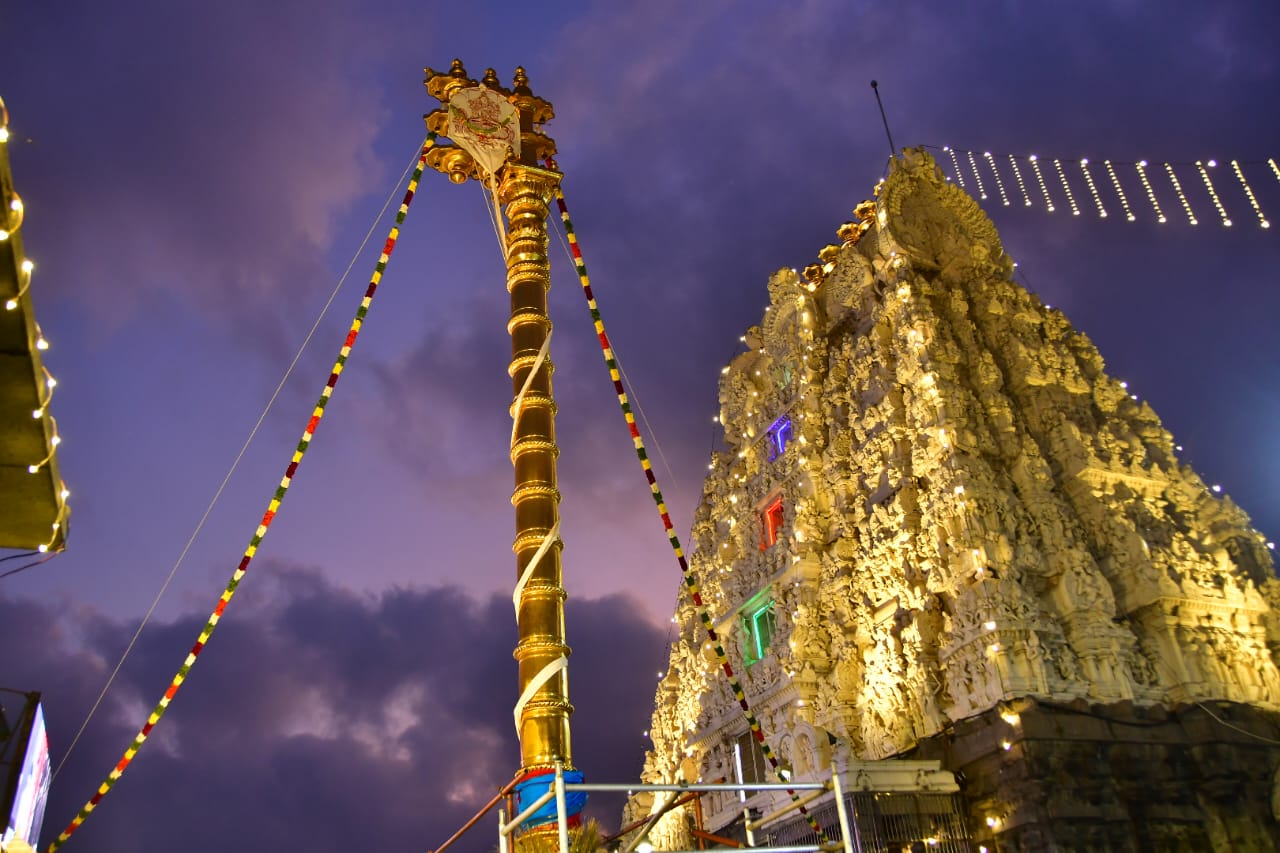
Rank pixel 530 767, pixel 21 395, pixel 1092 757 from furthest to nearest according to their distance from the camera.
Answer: pixel 1092 757
pixel 530 767
pixel 21 395

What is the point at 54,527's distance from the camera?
810 centimetres

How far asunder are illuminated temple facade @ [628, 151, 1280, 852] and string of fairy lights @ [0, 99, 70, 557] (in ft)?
30.0

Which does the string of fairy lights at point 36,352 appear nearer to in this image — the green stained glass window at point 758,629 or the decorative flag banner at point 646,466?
the decorative flag banner at point 646,466

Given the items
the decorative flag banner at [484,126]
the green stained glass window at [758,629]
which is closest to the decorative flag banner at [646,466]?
the decorative flag banner at [484,126]

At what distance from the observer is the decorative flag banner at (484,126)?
1380 centimetres

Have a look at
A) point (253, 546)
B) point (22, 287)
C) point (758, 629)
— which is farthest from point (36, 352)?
point (758, 629)

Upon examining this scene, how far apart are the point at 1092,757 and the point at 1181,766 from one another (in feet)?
5.23

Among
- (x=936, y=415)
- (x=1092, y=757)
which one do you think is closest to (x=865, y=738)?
(x=1092, y=757)

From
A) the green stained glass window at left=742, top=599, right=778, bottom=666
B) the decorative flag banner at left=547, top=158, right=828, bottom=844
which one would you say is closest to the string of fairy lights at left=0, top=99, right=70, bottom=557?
the decorative flag banner at left=547, top=158, right=828, bottom=844

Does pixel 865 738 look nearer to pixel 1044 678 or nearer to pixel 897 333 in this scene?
pixel 1044 678

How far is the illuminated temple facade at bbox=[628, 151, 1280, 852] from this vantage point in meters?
13.5

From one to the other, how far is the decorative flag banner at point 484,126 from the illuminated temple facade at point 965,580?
8878 mm

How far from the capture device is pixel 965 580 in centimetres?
1484

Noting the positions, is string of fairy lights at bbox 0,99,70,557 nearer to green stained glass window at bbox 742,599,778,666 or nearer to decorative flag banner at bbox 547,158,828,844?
decorative flag banner at bbox 547,158,828,844
